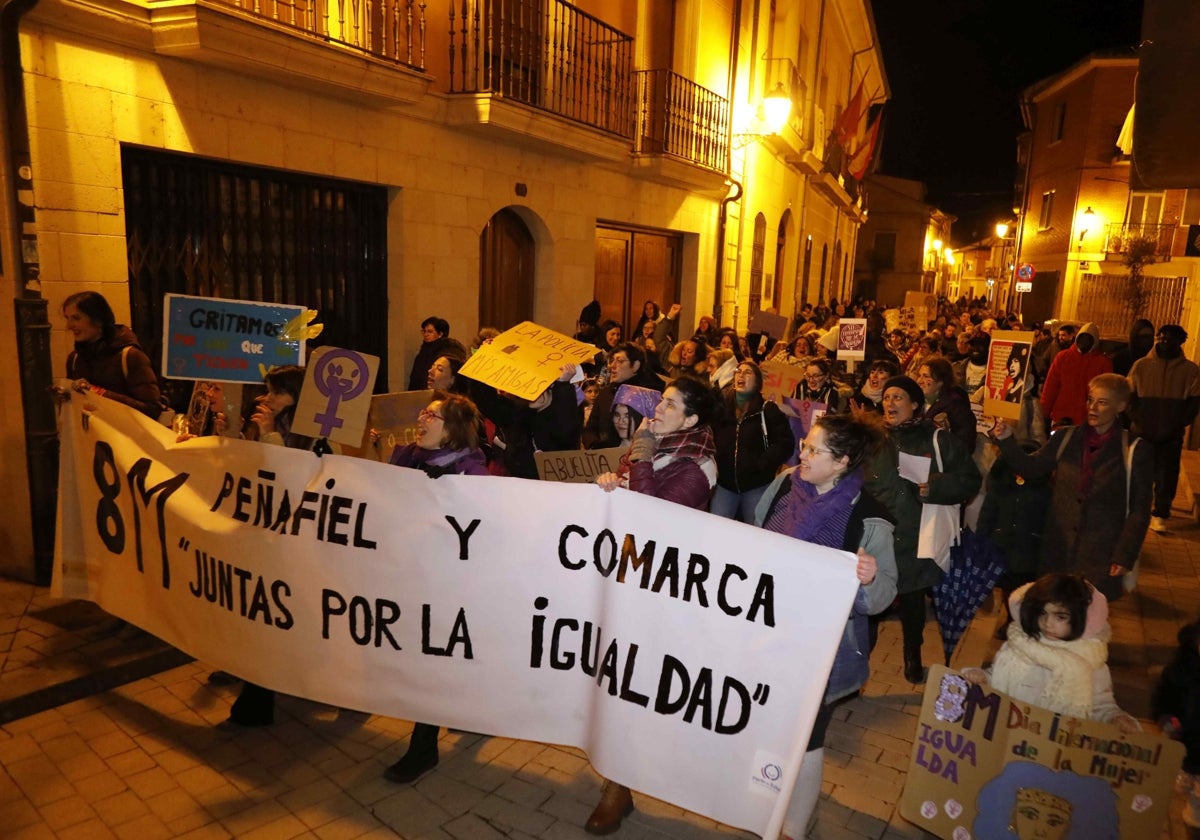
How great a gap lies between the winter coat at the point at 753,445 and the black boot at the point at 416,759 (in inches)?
103

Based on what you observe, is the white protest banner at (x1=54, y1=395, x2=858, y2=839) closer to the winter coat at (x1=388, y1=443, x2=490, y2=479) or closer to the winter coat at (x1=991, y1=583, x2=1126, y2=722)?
the winter coat at (x1=388, y1=443, x2=490, y2=479)

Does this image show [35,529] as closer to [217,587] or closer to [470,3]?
[217,587]

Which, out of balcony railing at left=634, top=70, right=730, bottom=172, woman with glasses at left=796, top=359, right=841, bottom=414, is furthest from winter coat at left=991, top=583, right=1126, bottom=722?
balcony railing at left=634, top=70, right=730, bottom=172

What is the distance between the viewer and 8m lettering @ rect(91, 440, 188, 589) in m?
3.88

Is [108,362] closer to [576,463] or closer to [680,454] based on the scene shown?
[576,463]

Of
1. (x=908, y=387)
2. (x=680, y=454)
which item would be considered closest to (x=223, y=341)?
(x=680, y=454)

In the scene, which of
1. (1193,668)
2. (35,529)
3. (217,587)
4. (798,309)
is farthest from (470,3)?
(798,309)

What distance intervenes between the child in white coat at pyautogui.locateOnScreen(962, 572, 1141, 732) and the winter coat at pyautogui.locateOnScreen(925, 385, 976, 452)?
2.29 metres

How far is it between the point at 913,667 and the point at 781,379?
10.5ft

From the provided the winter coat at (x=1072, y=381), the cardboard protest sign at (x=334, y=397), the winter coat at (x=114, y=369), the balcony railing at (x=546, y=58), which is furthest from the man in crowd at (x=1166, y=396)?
the winter coat at (x=114, y=369)

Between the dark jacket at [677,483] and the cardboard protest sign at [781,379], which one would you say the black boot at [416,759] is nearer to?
the dark jacket at [677,483]

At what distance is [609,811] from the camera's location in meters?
3.36

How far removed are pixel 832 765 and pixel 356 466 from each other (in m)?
2.67

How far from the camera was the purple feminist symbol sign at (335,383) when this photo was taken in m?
4.27
